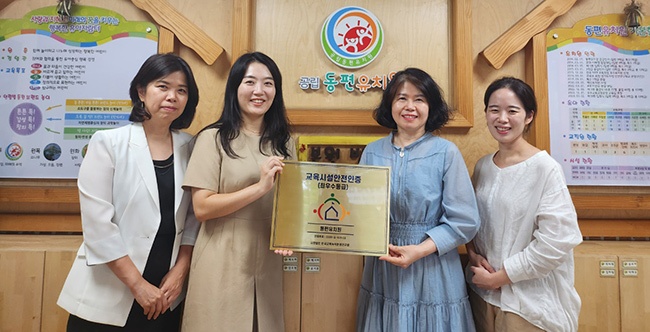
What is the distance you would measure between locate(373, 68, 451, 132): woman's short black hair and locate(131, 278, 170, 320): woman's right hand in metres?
1.25

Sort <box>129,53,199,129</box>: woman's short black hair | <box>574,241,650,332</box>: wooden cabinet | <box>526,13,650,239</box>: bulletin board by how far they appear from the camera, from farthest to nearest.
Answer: <box>526,13,650,239</box>: bulletin board, <box>574,241,650,332</box>: wooden cabinet, <box>129,53,199,129</box>: woman's short black hair

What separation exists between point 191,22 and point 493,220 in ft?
6.77

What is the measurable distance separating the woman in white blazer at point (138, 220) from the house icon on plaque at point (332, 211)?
0.58 m

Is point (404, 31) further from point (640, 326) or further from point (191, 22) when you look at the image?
point (640, 326)

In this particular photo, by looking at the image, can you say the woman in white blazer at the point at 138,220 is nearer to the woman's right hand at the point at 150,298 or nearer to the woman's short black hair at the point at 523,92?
the woman's right hand at the point at 150,298

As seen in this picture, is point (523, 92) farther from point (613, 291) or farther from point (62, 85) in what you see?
point (62, 85)

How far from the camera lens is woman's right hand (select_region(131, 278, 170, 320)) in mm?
1368

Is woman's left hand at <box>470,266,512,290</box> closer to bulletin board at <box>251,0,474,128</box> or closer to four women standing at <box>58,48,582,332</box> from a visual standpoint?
four women standing at <box>58,48,582,332</box>

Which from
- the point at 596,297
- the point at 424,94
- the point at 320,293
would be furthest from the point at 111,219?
the point at 596,297

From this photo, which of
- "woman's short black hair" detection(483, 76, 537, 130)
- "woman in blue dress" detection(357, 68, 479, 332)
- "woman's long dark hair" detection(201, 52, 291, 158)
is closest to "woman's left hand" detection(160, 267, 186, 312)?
"woman's long dark hair" detection(201, 52, 291, 158)

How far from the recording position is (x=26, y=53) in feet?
7.07

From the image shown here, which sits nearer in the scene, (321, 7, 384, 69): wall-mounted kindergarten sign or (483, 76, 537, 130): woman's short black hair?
(483, 76, 537, 130): woman's short black hair

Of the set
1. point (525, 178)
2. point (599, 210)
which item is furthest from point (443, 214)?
point (599, 210)

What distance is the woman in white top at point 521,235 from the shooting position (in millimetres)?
1378
